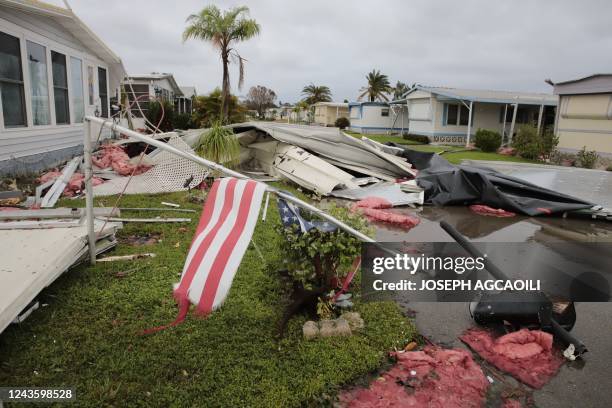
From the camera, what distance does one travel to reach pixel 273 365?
2969 mm

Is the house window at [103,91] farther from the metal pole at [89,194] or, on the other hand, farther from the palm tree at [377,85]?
the palm tree at [377,85]

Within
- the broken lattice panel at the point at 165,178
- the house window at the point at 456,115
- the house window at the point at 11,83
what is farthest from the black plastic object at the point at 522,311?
the house window at the point at 456,115

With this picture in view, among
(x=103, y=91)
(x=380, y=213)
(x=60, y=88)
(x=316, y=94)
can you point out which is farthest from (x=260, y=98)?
(x=380, y=213)

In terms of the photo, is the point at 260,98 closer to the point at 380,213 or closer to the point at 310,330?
the point at 380,213

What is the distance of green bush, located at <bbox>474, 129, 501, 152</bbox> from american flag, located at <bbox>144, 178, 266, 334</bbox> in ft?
64.1

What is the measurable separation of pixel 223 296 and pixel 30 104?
7765 millimetres

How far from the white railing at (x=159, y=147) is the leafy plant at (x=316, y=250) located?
0.43ft

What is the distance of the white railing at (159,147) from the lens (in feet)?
10.5

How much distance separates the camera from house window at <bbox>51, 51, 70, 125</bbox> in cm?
936

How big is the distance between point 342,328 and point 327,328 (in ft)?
0.42

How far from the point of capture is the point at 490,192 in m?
8.34

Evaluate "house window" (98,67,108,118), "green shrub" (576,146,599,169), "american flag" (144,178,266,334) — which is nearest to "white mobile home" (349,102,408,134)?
"green shrub" (576,146,599,169)

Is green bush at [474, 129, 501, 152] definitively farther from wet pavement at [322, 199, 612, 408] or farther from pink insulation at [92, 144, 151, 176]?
pink insulation at [92, 144, 151, 176]

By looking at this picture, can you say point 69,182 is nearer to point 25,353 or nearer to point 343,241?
point 25,353
